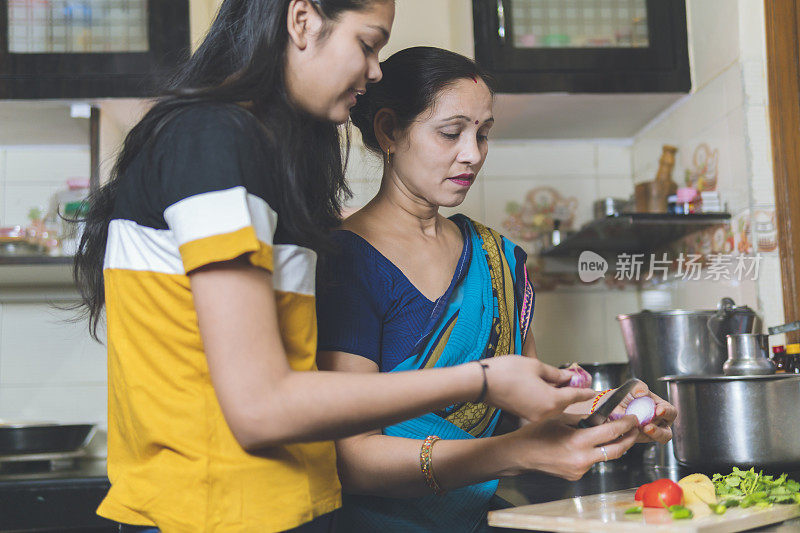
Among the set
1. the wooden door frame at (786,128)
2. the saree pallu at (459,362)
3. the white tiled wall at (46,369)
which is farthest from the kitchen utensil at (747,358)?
the white tiled wall at (46,369)

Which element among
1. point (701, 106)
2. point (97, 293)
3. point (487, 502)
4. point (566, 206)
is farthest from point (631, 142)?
point (97, 293)

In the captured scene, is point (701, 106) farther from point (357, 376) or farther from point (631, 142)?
point (357, 376)

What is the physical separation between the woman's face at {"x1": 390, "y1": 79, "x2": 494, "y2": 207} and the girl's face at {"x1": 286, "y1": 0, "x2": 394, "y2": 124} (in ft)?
1.07

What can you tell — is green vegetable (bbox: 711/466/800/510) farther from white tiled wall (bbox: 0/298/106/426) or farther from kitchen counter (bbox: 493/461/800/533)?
white tiled wall (bbox: 0/298/106/426)

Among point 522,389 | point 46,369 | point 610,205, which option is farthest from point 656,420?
point 46,369

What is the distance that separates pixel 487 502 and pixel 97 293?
0.61 meters

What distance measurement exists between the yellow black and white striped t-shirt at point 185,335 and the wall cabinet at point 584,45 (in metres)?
1.56

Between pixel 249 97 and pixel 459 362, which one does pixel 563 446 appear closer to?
pixel 459 362

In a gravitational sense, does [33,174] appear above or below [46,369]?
above

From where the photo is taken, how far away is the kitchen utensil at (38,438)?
82.0 inches

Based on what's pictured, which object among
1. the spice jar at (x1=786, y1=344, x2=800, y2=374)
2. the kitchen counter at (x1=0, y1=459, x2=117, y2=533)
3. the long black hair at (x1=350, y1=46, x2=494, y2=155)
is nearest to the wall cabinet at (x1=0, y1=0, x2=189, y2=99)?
the kitchen counter at (x1=0, y1=459, x2=117, y2=533)

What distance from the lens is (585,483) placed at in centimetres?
133

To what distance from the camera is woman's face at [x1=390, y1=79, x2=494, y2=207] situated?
1.13 m

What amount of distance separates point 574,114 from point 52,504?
1.74m
